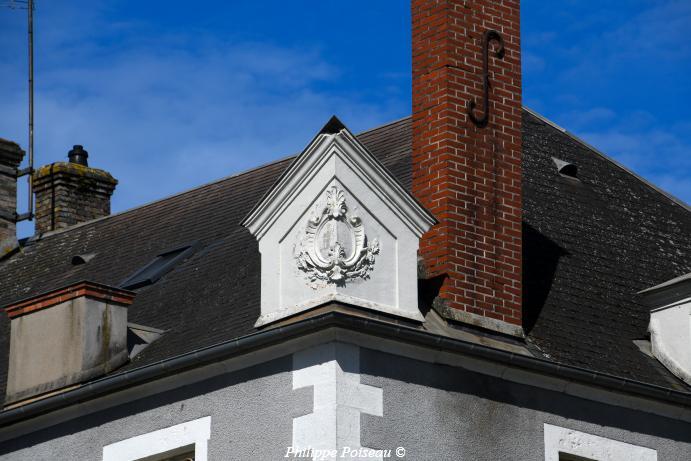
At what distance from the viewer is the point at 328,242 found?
15469mm

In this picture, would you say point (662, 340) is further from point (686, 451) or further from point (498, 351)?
point (498, 351)

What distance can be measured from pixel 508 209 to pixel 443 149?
86cm

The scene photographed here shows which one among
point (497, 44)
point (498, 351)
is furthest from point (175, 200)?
point (498, 351)

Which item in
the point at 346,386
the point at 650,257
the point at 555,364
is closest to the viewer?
the point at 346,386

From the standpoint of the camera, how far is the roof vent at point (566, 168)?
19.8 m

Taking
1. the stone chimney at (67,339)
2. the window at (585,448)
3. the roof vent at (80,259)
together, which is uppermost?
the roof vent at (80,259)

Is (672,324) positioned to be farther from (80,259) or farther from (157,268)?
(80,259)

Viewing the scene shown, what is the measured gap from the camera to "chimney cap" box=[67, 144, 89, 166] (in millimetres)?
27156

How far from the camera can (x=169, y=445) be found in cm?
1595

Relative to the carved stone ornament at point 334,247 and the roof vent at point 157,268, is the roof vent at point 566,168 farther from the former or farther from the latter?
the carved stone ornament at point 334,247

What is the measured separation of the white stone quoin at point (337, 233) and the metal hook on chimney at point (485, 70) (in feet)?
5.44

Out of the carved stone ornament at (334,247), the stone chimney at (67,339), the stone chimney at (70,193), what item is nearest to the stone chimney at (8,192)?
the stone chimney at (70,193)

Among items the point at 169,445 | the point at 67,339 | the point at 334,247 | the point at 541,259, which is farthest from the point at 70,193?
the point at 334,247

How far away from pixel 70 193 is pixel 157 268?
22.6 feet
